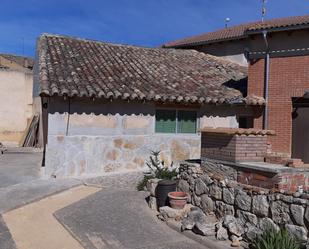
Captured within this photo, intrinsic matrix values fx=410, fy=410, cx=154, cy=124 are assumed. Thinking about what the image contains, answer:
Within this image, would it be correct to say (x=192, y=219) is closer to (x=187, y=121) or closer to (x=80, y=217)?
(x=80, y=217)

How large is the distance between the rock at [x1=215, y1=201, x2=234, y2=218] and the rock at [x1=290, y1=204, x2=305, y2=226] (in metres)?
1.38

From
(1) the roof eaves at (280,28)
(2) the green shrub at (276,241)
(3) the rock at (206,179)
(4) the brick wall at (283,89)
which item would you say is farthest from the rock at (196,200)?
(1) the roof eaves at (280,28)

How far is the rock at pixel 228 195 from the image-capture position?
24.1ft

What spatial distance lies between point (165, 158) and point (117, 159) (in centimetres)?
180

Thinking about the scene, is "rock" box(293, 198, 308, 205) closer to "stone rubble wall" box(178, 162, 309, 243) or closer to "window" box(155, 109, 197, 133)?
"stone rubble wall" box(178, 162, 309, 243)

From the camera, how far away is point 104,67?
48.7 feet

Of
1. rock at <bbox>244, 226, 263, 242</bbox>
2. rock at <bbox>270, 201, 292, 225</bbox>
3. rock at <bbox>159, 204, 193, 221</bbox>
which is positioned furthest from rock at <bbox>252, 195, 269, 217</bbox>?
rock at <bbox>159, 204, 193, 221</bbox>

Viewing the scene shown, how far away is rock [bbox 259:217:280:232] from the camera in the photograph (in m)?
6.35

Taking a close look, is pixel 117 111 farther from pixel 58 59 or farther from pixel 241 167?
pixel 241 167

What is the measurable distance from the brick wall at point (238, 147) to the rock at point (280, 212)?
5.35ft

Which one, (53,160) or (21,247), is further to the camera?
(53,160)

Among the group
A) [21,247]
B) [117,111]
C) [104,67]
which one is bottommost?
[21,247]

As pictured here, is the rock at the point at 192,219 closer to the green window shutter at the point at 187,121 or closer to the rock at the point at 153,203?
the rock at the point at 153,203

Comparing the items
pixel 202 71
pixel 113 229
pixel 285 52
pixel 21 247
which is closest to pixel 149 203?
pixel 113 229
